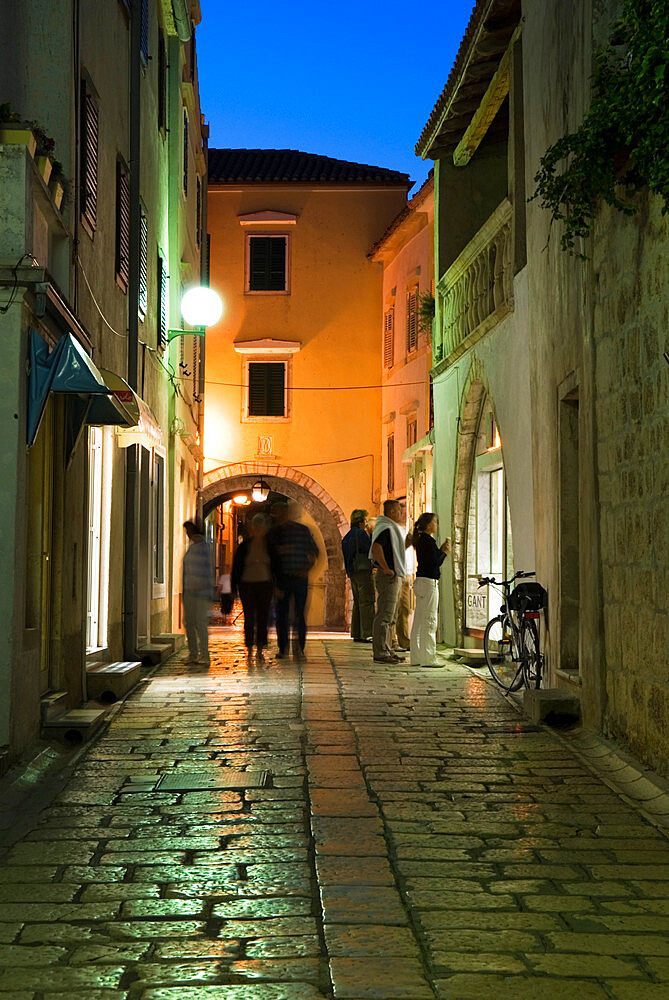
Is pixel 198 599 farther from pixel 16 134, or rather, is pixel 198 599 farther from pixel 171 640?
pixel 16 134

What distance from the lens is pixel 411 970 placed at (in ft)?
14.2

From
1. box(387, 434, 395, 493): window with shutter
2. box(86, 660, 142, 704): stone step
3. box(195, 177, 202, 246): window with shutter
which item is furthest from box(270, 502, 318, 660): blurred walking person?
box(387, 434, 395, 493): window with shutter

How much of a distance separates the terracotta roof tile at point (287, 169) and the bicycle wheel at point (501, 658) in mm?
20139

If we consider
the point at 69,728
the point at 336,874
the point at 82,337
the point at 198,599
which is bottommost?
the point at 336,874

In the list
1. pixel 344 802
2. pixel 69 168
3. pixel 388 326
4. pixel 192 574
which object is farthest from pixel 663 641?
pixel 388 326

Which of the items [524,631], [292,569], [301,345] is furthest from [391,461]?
[524,631]

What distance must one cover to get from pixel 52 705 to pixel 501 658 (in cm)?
528

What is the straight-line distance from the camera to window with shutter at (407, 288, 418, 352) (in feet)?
98.9

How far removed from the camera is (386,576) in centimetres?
1591

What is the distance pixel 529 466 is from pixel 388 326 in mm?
19729

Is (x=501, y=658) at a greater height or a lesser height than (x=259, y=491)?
lesser

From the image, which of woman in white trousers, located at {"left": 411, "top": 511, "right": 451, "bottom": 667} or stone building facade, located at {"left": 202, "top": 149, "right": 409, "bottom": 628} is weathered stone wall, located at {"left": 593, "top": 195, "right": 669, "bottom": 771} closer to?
woman in white trousers, located at {"left": 411, "top": 511, "right": 451, "bottom": 667}

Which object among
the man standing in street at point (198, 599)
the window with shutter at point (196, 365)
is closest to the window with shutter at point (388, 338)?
the window with shutter at point (196, 365)

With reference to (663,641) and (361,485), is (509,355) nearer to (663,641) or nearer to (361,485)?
(663,641)
